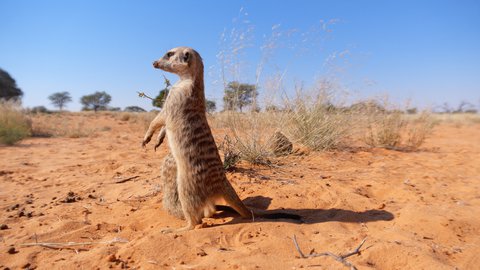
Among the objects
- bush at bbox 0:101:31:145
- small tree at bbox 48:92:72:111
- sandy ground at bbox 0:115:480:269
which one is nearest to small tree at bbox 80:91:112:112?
small tree at bbox 48:92:72:111

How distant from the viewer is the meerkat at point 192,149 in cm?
273

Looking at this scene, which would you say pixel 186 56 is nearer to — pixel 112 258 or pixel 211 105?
pixel 112 258

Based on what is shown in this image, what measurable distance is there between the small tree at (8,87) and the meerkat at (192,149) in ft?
80.3

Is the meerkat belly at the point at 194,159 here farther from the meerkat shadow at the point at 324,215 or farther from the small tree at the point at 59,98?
the small tree at the point at 59,98

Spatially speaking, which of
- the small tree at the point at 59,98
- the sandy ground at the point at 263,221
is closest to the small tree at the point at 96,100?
the small tree at the point at 59,98

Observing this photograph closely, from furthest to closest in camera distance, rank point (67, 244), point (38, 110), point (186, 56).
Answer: point (38, 110)
point (186, 56)
point (67, 244)

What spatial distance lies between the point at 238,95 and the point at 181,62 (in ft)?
7.03

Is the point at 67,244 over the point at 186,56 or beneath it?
beneath

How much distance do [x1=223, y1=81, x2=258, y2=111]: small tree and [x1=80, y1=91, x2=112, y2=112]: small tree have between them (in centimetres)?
3098

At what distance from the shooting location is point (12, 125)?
30.6ft

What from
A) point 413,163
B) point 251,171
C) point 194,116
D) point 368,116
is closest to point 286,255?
point 194,116

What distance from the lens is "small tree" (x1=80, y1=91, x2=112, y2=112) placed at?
32812 millimetres

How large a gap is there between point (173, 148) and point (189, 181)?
31cm

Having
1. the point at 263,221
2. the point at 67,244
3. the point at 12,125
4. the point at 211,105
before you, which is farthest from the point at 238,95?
the point at 12,125
